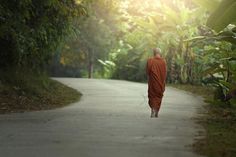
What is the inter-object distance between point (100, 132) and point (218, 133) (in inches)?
82.9

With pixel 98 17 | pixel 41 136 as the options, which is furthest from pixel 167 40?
pixel 41 136

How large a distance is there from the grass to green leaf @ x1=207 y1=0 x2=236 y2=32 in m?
7.74

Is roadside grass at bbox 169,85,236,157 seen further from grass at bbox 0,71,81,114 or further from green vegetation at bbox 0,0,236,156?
grass at bbox 0,71,81,114

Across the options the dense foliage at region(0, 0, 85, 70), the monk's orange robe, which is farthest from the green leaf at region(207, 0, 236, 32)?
the dense foliage at region(0, 0, 85, 70)

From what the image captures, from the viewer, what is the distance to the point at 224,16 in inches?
320

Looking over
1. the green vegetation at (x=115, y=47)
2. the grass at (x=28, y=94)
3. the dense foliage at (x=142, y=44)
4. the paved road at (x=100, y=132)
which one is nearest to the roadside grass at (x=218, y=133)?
the green vegetation at (x=115, y=47)

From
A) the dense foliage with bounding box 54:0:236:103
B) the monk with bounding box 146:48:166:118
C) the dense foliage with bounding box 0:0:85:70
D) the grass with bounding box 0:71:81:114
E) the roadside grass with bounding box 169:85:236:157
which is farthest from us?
the dense foliage with bounding box 54:0:236:103

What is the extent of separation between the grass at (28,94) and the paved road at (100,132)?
108cm

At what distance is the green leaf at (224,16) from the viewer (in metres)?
8.07

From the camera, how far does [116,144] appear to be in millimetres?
8789

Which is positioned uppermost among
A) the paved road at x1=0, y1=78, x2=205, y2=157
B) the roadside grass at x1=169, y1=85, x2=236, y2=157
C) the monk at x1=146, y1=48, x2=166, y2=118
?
the monk at x1=146, y1=48, x2=166, y2=118

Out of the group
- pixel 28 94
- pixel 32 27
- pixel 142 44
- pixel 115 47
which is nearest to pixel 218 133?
pixel 28 94

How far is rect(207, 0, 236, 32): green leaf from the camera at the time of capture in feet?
26.5

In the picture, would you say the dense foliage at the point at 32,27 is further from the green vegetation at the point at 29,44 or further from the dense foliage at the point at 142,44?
the dense foliage at the point at 142,44
